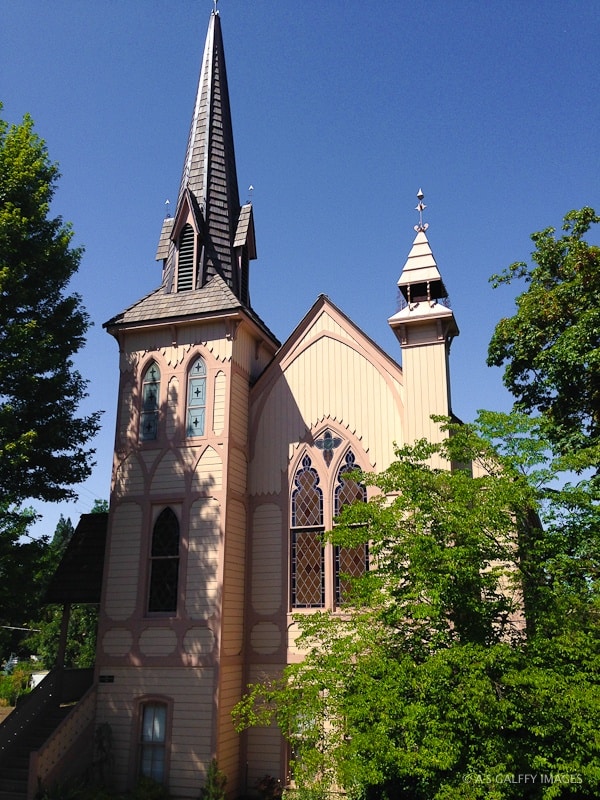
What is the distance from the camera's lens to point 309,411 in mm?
17406

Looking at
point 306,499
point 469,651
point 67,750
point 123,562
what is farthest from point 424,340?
point 67,750

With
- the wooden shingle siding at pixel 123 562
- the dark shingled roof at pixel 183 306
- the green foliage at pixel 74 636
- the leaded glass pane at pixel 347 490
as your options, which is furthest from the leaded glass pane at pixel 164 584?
the green foliage at pixel 74 636

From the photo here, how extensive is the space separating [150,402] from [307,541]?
5.41m

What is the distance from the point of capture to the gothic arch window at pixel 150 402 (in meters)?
17.7

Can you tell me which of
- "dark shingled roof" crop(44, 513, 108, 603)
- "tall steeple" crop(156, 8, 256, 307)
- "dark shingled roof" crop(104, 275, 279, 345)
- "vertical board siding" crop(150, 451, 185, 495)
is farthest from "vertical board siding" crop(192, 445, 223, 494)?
"tall steeple" crop(156, 8, 256, 307)

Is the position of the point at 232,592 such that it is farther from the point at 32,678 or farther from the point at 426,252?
the point at 32,678

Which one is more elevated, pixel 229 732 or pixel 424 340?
pixel 424 340

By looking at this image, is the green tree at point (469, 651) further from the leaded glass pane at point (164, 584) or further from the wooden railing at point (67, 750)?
the wooden railing at point (67, 750)

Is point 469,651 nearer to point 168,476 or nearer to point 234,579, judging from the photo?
point 234,579

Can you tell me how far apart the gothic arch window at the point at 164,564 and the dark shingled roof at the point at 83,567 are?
76.2 inches

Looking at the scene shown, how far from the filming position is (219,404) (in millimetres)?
17078

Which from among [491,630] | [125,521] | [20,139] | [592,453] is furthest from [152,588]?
[20,139]

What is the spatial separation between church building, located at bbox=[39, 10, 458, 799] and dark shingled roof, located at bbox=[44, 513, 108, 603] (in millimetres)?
1266

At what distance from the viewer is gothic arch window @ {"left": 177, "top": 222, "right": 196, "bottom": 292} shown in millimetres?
19081
